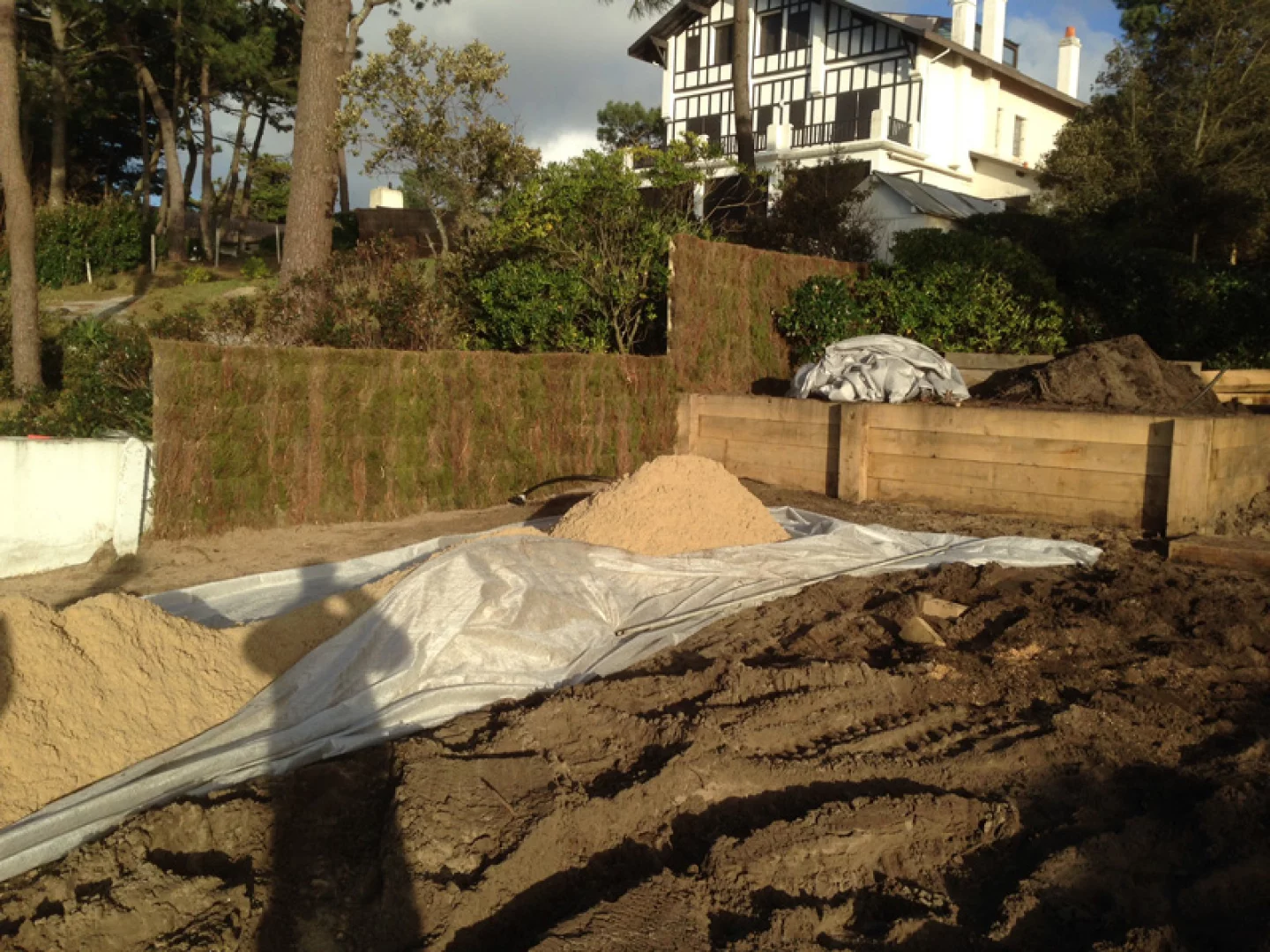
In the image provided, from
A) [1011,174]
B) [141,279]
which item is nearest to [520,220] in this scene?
[141,279]

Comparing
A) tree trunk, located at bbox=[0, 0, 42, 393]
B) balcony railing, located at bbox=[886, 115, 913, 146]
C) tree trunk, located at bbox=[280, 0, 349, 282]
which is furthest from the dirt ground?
balcony railing, located at bbox=[886, 115, 913, 146]

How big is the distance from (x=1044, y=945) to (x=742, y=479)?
7.11 metres

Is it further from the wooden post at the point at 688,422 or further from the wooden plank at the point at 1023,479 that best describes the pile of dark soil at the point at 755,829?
the wooden post at the point at 688,422

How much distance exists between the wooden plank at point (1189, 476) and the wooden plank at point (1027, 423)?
14 centimetres

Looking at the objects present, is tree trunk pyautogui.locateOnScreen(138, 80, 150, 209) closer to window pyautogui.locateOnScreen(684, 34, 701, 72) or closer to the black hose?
window pyautogui.locateOnScreen(684, 34, 701, 72)

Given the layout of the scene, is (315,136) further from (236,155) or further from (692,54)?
(692,54)

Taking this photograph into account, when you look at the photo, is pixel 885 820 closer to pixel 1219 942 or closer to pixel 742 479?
pixel 1219 942

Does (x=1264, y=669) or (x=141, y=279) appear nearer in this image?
(x=1264, y=669)

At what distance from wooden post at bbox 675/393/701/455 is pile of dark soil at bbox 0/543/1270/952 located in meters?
5.45

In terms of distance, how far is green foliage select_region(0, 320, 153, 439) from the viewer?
8312 millimetres

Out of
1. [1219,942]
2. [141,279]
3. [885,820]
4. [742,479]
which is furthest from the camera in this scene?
[141,279]

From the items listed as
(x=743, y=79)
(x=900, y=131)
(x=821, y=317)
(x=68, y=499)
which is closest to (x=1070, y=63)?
(x=900, y=131)

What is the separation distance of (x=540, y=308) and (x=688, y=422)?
2.18 metres

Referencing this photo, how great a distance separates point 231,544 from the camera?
7324mm
